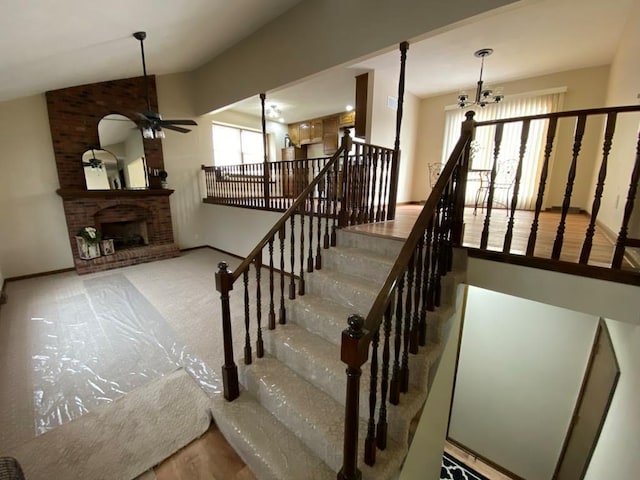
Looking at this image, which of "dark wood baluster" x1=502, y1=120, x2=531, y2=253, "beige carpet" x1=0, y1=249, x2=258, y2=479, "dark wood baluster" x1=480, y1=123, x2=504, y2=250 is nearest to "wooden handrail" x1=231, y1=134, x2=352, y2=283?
"beige carpet" x1=0, y1=249, x2=258, y2=479

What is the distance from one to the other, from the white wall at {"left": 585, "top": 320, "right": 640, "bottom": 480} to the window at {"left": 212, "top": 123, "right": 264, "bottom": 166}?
7311 millimetres

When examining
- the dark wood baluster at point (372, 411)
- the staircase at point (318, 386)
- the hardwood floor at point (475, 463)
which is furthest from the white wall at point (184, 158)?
the hardwood floor at point (475, 463)

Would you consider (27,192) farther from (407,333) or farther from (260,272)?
(407,333)

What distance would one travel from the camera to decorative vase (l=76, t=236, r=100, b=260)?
15.3 feet

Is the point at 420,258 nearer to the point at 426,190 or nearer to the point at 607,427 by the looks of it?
the point at 607,427

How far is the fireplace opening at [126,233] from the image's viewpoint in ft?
17.8

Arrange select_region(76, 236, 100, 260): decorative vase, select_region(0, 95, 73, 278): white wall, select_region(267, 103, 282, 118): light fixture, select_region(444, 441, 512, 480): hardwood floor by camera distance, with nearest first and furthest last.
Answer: select_region(444, 441, 512, 480): hardwood floor, select_region(0, 95, 73, 278): white wall, select_region(76, 236, 100, 260): decorative vase, select_region(267, 103, 282, 118): light fixture

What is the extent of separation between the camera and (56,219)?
15.1 feet

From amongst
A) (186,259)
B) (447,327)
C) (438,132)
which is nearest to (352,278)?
(447,327)

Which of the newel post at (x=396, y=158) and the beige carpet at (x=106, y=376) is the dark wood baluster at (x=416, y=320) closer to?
the beige carpet at (x=106, y=376)

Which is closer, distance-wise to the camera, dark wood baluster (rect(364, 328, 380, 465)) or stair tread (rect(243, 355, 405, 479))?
dark wood baluster (rect(364, 328, 380, 465))

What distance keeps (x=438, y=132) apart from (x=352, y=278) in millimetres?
5162

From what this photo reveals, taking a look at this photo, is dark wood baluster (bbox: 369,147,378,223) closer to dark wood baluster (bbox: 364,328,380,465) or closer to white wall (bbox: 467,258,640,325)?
white wall (bbox: 467,258,640,325)

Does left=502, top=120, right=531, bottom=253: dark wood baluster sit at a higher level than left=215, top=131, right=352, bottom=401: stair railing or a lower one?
higher
